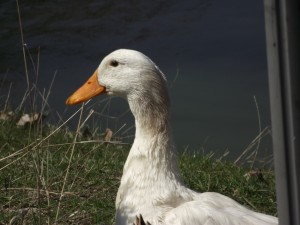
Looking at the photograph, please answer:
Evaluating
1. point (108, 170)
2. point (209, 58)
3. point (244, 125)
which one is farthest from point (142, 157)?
point (209, 58)

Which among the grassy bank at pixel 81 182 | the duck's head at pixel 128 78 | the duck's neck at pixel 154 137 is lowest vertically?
the grassy bank at pixel 81 182

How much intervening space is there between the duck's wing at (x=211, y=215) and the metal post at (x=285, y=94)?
59.7 inches

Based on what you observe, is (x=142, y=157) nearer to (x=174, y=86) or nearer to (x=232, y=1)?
(x=174, y=86)

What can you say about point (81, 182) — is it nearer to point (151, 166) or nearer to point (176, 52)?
point (151, 166)

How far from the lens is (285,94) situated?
1476 mm

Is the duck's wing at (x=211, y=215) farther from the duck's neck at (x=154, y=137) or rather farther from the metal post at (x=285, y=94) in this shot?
the metal post at (x=285, y=94)

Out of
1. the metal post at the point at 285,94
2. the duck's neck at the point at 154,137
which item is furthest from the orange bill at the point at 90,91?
the metal post at the point at 285,94

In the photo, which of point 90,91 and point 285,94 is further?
point 90,91

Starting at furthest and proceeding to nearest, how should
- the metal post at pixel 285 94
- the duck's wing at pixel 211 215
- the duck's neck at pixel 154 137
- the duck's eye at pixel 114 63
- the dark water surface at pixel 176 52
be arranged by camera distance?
the dark water surface at pixel 176 52 → the duck's eye at pixel 114 63 → the duck's neck at pixel 154 137 → the duck's wing at pixel 211 215 → the metal post at pixel 285 94

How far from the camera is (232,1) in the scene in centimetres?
979

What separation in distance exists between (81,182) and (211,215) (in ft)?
5.26

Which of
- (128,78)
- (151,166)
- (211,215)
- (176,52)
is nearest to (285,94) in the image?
(211,215)

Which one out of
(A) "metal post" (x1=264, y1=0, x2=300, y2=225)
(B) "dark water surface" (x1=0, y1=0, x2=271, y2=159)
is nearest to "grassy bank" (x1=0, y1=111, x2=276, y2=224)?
(B) "dark water surface" (x1=0, y1=0, x2=271, y2=159)

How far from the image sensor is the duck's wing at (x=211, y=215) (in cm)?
304
